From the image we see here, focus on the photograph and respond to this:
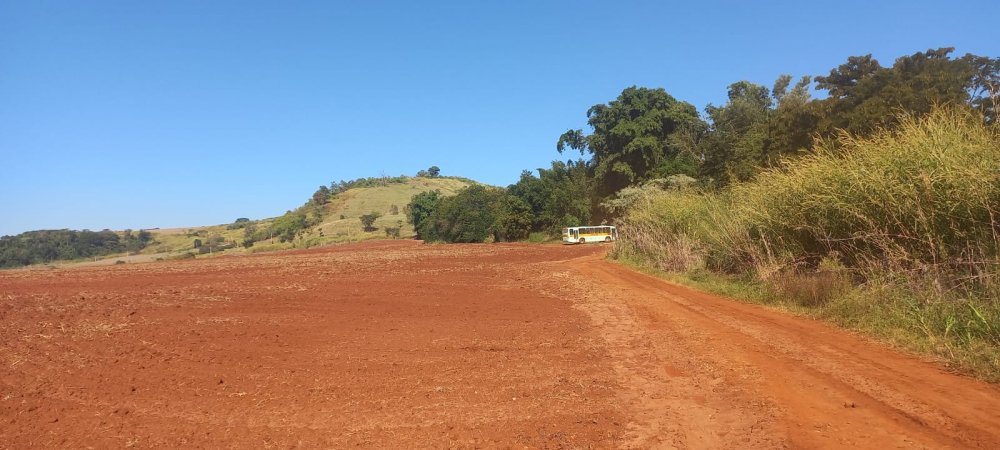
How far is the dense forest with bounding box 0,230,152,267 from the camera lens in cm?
8206

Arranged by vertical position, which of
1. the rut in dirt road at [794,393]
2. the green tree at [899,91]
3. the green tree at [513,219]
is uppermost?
the green tree at [899,91]

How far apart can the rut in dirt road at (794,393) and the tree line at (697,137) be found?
35.6ft

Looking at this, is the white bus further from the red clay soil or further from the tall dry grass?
the red clay soil

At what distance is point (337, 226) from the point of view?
10638 cm

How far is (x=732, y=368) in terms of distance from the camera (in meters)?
6.50

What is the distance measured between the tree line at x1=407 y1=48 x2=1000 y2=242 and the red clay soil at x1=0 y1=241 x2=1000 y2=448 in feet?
38.0

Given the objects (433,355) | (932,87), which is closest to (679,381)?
(433,355)

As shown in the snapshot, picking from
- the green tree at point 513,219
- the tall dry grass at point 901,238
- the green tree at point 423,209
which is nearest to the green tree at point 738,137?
the tall dry grass at point 901,238

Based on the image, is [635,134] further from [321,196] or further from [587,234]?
[321,196]

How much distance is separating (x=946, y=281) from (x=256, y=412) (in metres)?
9.04

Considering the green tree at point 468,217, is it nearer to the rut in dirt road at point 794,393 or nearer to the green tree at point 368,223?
the green tree at point 368,223

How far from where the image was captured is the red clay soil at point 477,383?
4652mm

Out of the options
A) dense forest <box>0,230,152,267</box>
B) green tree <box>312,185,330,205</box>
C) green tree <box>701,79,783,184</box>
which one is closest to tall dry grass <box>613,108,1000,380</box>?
green tree <box>701,79,783,184</box>

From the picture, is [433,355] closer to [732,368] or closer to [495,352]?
[495,352]
